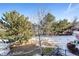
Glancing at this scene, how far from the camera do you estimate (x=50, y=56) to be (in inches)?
59.2

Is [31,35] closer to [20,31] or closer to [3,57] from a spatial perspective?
[20,31]

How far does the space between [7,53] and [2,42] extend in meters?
0.10

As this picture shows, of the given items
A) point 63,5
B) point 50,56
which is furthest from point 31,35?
point 63,5

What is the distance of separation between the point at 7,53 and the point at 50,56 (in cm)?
35

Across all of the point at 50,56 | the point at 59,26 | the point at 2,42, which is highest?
the point at 59,26

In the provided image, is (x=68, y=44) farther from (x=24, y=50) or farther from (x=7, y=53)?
(x=7, y=53)

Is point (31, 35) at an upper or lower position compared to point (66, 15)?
lower

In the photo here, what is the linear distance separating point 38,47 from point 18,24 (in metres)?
0.25

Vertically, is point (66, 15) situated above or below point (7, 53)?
above

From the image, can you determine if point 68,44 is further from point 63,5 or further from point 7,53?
point 7,53

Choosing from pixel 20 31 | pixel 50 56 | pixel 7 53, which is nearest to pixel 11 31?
pixel 20 31

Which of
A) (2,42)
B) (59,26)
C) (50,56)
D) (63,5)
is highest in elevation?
(63,5)

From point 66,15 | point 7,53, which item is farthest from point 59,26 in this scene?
point 7,53

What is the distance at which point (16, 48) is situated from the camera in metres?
1.51
